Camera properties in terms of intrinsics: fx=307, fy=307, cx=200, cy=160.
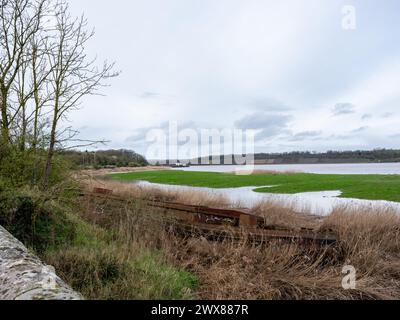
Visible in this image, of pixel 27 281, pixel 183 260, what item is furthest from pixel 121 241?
pixel 27 281

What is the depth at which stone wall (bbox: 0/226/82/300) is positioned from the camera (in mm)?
2794

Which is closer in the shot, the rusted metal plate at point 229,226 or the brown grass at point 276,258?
the brown grass at point 276,258

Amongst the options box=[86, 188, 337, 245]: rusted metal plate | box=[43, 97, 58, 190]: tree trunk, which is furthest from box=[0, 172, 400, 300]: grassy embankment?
box=[43, 97, 58, 190]: tree trunk

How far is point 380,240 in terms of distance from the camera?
29.2 feet

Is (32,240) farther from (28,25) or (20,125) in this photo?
(28,25)

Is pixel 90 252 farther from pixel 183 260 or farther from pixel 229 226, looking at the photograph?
pixel 229 226

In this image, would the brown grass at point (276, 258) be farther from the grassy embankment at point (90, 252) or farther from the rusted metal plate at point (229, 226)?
the rusted metal plate at point (229, 226)

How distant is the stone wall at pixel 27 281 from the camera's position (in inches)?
110

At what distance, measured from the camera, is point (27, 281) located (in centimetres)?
309

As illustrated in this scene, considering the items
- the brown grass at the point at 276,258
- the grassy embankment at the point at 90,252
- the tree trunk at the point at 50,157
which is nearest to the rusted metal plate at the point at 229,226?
the brown grass at the point at 276,258

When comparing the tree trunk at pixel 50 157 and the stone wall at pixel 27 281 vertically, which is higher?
the tree trunk at pixel 50 157

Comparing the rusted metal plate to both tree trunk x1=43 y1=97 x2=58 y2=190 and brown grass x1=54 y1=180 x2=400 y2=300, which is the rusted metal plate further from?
tree trunk x1=43 y1=97 x2=58 y2=190
